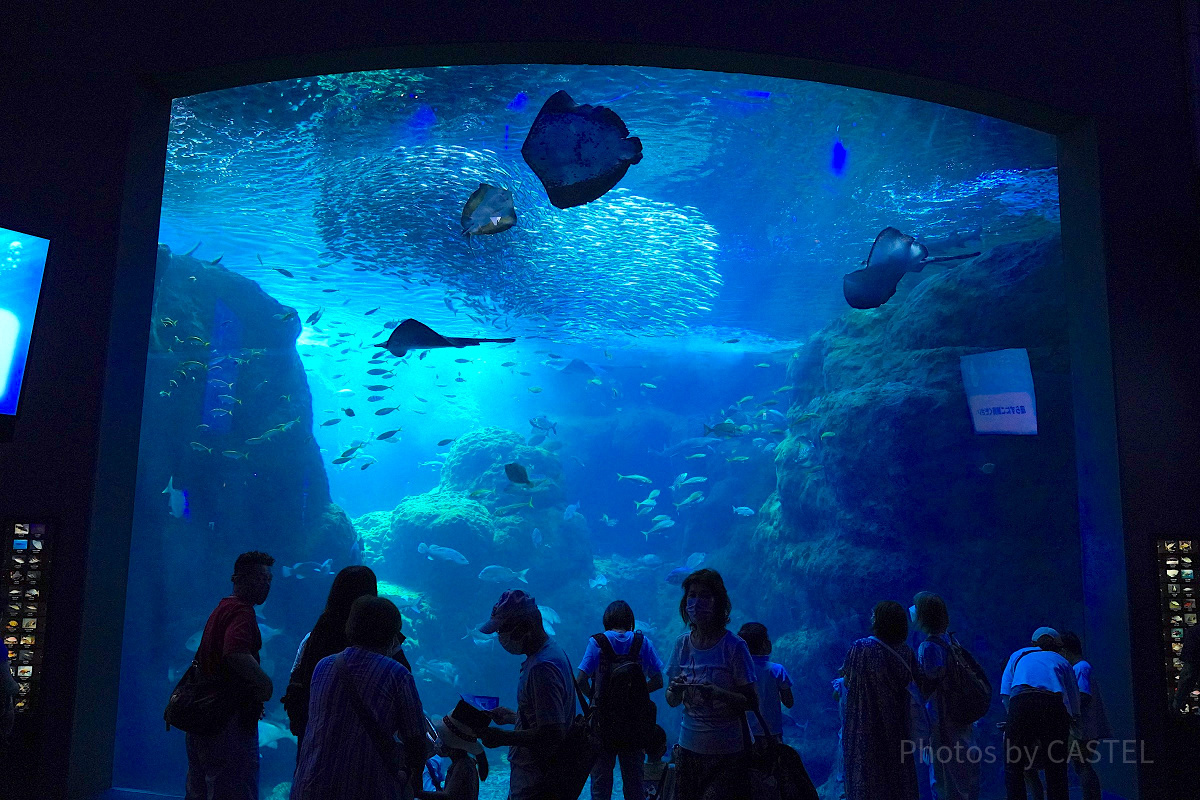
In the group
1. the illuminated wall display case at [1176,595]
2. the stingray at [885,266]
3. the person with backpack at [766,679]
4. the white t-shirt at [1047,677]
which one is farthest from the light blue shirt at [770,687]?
the stingray at [885,266]

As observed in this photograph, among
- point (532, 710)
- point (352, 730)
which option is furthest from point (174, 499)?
point (532, 710)

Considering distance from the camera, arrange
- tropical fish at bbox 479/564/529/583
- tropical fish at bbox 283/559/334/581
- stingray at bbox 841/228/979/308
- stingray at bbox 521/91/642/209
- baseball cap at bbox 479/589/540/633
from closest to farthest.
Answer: baseball cap at bbox 479/589/540/633 < stingray at bbox 521/91/642/209 < stingray at bbox 841/228/979/308 < tropical fish at bbox 283/559/334/581 < tropical fish at bbox 479/564/529/583

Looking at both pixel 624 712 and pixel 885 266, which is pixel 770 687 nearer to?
pixel 624 712

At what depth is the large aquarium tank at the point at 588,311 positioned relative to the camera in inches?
412

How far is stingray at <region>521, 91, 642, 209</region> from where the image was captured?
18.2 feet

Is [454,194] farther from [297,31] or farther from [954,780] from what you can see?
[954,780]

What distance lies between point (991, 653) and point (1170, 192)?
9985 mm

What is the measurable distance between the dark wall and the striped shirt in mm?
2718

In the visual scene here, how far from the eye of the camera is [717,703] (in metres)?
2.92

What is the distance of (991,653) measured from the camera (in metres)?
12.0

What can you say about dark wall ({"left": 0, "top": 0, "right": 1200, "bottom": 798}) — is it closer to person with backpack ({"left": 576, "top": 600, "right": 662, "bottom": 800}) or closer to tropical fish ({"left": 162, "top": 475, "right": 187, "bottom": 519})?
person with backpack ({"left": 576, "top": 600, "right": 662, "bottom": 800})

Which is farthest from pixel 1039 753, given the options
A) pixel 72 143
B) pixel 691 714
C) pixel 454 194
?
pixel 454 194

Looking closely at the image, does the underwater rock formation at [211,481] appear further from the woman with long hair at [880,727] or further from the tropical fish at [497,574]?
the woman with long hair at [880,727]

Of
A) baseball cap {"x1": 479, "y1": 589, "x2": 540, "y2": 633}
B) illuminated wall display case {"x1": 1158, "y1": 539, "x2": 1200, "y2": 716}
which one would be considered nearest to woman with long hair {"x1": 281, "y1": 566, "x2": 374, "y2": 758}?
baseball cap {"x1": 479, "y1": 589, "x2": 540, "y2": 633}
